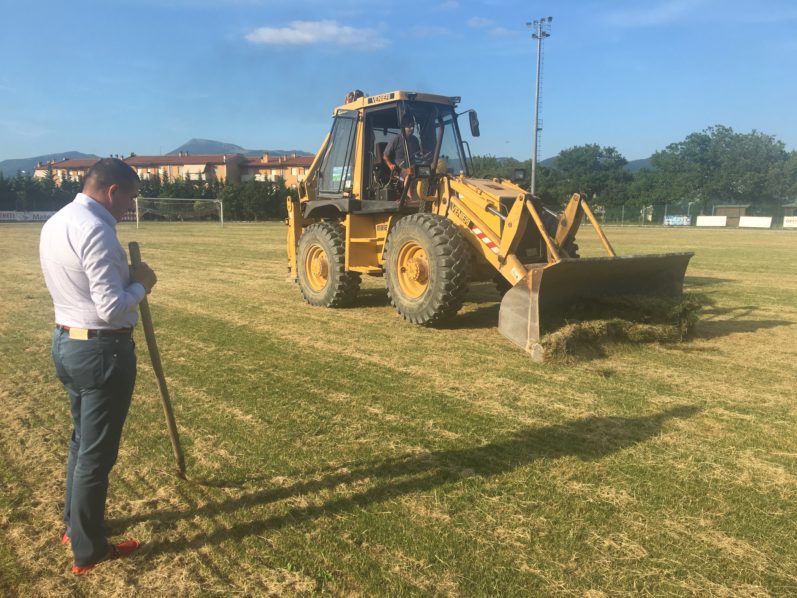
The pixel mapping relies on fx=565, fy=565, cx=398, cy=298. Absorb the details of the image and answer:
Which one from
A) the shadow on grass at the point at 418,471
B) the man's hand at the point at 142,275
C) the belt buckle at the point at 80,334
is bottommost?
the shadow on grass at the point at 418,471

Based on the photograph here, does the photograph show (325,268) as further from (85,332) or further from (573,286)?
(85,332)

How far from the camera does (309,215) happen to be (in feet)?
33.0

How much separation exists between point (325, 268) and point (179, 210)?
4302cm

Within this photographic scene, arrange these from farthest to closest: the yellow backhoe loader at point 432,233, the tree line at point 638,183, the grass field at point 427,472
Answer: the tree line at point 638,183 < the yellow backhoe loader at point 432,233 < the grass field at point 427,472

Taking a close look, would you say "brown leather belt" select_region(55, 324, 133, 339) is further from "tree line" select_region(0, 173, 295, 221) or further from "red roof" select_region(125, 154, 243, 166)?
"red roof" select_region(125, 154, 243, 166)

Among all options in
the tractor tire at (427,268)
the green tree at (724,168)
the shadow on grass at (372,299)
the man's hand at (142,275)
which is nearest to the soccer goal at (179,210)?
the shadow on grass at (372,299)

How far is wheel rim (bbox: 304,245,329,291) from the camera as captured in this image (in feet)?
30.6

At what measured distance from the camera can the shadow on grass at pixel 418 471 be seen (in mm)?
2988

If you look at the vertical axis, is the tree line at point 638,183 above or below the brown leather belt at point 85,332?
above

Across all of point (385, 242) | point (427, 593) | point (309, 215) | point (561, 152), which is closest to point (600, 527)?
point (427, 593)

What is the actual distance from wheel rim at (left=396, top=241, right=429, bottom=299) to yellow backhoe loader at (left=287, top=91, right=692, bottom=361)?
0.06 ft

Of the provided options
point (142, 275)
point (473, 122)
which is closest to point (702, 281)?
point (473, 122)

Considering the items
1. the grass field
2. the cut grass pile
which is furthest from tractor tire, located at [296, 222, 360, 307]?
the cut grass pile

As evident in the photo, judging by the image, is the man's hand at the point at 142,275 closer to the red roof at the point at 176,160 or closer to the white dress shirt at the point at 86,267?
the white dress shirt at the point at 86,267
